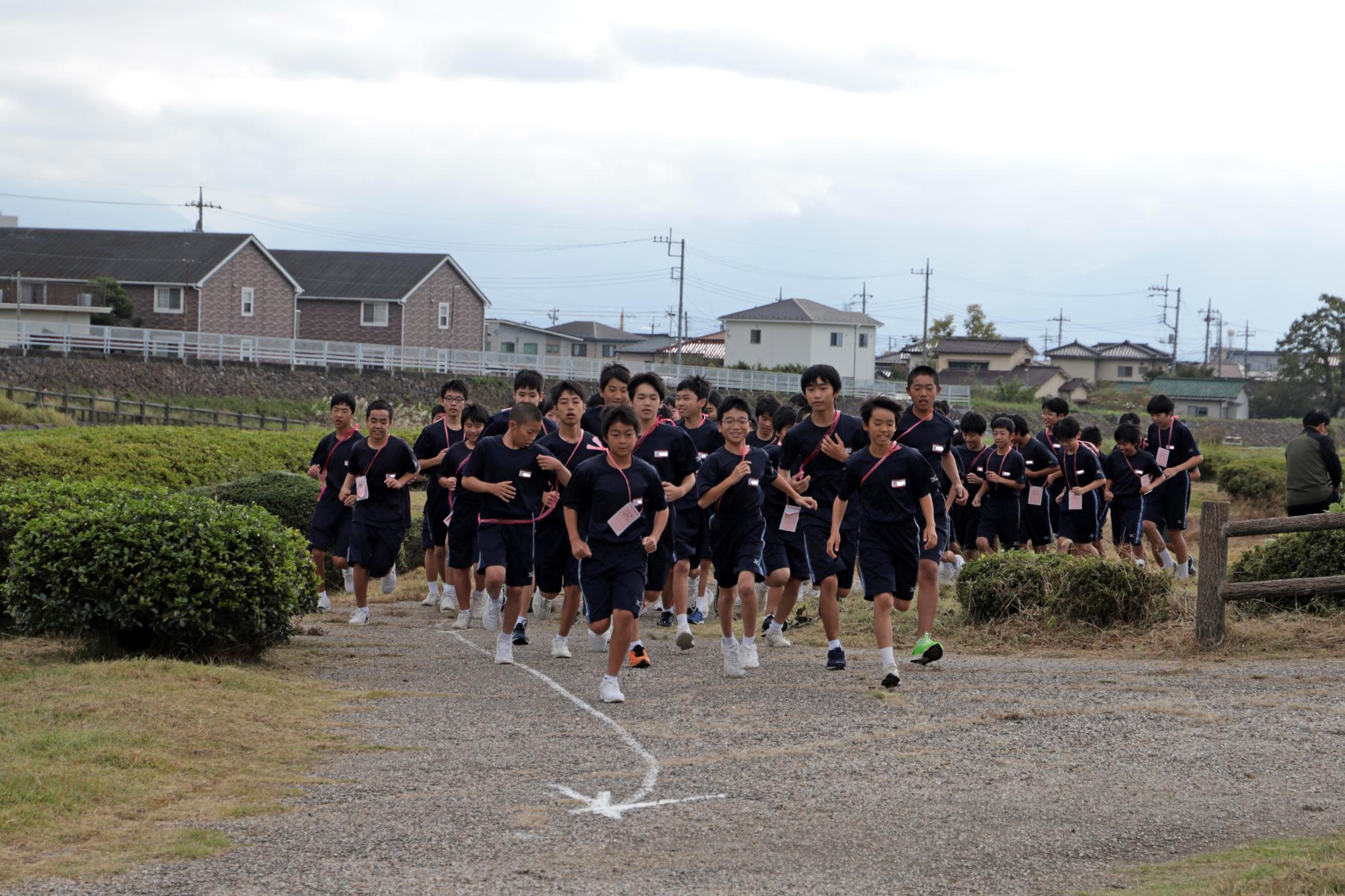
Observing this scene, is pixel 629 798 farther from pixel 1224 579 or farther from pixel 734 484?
pixel 1224 579

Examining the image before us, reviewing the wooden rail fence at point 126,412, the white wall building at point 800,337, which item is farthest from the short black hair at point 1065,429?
the white wall building at point 800,337

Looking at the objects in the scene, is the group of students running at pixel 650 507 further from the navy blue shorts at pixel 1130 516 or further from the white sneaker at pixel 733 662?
the navy blue shorts at pixel 1130 516

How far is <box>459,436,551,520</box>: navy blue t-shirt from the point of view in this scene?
10117mm

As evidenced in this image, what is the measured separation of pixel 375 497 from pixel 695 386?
314 centimetres

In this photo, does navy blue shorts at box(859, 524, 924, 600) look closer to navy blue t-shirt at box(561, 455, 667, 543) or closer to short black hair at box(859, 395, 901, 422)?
short black hair at box(859, 395, 901, 422)

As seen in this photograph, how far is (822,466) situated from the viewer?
10.2m

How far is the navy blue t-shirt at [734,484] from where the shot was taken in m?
9.83

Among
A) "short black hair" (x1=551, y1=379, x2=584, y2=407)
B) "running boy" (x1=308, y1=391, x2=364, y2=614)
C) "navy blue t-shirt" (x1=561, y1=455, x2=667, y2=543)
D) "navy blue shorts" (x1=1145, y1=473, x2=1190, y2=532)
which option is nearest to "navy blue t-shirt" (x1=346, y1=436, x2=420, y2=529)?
"running boy" (x1=308, y1=391, x2=364, y2=614)

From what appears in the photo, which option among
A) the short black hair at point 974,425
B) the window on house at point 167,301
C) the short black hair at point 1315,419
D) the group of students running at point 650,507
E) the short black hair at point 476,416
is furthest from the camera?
the window on house at point 167,301

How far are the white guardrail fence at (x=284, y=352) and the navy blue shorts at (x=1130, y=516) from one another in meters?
26.2

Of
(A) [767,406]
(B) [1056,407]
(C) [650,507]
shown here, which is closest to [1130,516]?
(B) [1056,407]

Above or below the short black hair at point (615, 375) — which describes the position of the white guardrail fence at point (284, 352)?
above

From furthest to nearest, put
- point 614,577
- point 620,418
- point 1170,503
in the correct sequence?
point 1170,503
point 614,577
point 620,418

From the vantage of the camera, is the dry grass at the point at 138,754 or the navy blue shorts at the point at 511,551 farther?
the navy blue shorts at the point at 511,551
